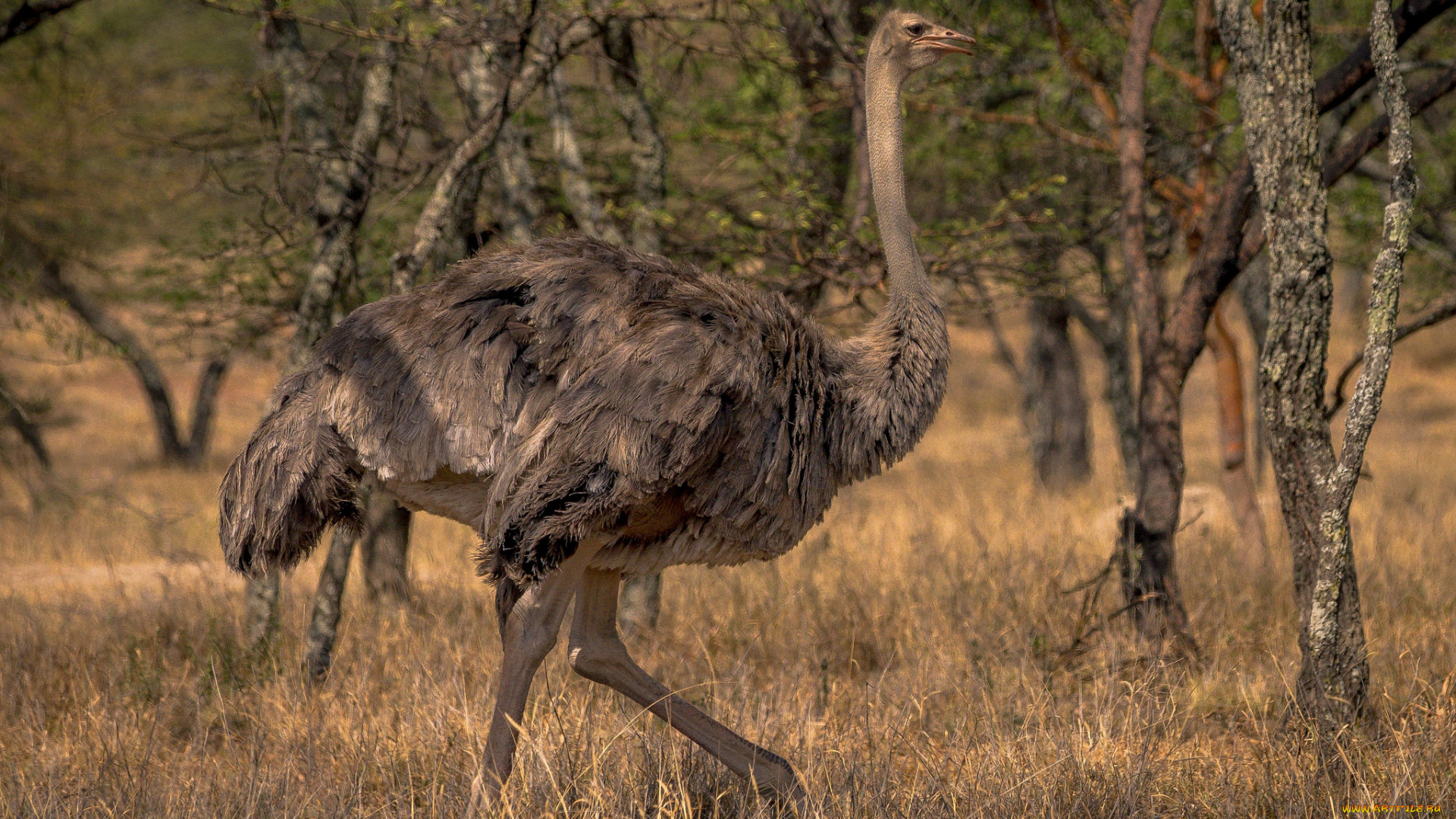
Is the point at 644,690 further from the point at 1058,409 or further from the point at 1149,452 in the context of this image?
the point at 1058,409

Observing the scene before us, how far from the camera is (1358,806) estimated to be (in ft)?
10.8

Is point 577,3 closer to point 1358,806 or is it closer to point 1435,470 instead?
point 1358,806

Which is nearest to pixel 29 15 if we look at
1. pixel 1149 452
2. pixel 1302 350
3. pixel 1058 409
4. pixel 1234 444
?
pixel 1149 452

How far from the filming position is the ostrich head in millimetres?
4281

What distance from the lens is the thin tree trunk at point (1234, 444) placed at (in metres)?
6.58

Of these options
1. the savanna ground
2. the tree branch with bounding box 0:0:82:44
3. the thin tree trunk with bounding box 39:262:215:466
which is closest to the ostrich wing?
the savanna ground

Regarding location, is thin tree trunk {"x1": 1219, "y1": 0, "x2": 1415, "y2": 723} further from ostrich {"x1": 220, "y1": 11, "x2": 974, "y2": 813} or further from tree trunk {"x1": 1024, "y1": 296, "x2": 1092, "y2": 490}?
tree trunk {"x1": 1024, "y1": 296, "x2": 1092, "y2": 490}

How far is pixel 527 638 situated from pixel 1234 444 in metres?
4.32

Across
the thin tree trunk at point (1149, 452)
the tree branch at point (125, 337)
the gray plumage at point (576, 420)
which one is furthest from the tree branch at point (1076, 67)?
the tree branch at point (125, 337)

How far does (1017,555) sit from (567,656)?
326cm

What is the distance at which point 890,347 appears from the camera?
12.5 feet

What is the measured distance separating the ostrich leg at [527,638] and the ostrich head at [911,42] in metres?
1.89

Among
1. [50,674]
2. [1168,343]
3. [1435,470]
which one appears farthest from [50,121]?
[1435,470]

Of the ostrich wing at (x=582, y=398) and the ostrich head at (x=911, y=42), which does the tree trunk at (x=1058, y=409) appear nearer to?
the ostrich head at (x=911, y=42)
